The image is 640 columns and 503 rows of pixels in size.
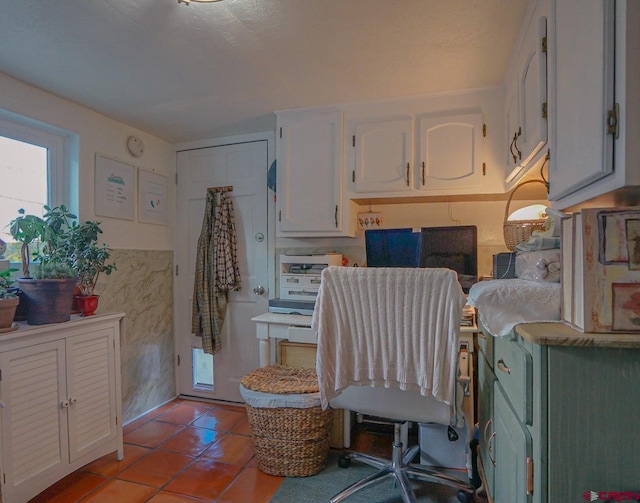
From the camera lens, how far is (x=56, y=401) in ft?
5.71

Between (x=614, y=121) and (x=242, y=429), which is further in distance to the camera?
(x=242, y=429)

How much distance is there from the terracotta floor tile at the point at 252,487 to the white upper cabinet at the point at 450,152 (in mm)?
1855

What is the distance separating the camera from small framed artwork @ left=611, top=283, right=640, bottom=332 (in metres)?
0.81

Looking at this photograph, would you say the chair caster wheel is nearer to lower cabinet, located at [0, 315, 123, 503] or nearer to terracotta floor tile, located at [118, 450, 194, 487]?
terracotta floor tile, located at [118, 450, 194, 487]

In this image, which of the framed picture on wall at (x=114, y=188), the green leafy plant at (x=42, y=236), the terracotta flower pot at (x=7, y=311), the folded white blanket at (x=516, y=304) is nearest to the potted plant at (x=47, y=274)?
the green leafy plant at (x=42, y=236)

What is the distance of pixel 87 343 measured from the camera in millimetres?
1916

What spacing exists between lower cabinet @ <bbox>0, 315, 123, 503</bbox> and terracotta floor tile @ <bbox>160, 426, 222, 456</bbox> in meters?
0.30

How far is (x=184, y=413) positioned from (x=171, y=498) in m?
1.02

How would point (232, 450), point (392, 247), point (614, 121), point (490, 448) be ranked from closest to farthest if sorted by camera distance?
point (614, 121)
point (490, 448)
point (232, 450)
point (392, 247)

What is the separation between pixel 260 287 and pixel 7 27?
6.56 ft

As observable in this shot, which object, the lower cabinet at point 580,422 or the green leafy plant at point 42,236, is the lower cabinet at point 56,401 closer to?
the green leafy plant at point 42,236

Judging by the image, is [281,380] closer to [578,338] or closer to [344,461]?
[344,461]

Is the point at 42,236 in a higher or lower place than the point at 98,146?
lower

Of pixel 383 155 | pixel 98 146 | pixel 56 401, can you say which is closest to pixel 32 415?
pixel 56 401
